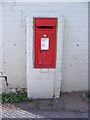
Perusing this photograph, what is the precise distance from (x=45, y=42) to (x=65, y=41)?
63cm

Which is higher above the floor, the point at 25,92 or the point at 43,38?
the point at 43,38

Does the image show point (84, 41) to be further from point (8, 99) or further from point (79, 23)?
point (8, 99)

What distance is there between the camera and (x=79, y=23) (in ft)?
14.2

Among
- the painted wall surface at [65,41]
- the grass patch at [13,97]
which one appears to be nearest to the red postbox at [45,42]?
the painted wall surface at [65,41]

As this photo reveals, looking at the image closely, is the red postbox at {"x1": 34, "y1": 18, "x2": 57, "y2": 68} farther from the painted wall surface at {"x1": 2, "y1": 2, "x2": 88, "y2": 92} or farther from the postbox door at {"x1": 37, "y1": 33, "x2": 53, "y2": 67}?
the painted wall surface at {"x1": 2, "y1": 2, "x2": 88, "y2": 92}

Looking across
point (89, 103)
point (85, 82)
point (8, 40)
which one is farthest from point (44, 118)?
point (8, 40)

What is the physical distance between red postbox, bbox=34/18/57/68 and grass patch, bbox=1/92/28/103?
0.83 metres

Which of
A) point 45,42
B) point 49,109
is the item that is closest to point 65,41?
point 45,42

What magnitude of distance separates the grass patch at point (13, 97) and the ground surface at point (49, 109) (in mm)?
111

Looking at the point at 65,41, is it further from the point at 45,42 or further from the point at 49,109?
the point at 49,109

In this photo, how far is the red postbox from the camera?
12.9 feet

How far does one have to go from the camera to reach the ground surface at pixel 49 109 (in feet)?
12.4

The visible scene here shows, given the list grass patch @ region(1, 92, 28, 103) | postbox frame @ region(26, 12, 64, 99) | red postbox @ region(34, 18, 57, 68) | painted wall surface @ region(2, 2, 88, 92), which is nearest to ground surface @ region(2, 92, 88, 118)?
grass patch @ region(1, 92, 28, 103)

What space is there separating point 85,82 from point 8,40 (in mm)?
2240
